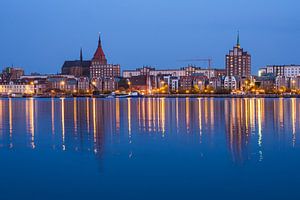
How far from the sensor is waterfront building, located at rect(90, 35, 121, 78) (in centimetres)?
12445

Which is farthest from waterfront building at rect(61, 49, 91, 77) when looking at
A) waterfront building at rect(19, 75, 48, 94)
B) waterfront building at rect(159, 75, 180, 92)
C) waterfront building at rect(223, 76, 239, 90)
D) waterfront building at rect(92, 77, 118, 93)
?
waterfront building at rect(223, 76, 239, 90)

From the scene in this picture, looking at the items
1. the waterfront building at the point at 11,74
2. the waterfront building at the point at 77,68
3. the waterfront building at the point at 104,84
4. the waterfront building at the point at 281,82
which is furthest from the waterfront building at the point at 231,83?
the waterfront building at the point at 11,74

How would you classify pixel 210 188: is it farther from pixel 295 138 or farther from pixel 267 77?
pixel 267 77

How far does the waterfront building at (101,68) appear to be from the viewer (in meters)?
124

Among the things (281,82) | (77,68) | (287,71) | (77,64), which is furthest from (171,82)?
(77,64)

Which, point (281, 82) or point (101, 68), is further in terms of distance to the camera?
point (101, 68)

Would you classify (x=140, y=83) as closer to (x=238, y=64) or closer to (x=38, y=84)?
(x=38, y=84)

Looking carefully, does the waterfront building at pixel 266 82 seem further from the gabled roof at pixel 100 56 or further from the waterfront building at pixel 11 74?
the waterfront building at pixel 11 74

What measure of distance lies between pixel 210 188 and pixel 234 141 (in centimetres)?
533

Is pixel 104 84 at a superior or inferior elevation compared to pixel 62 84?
inferior

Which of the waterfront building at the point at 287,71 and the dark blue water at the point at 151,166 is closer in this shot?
the dark blue water at the point at 151,166

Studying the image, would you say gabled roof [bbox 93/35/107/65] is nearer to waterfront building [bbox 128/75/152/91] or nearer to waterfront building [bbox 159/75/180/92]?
waterfront building [bbox 128/75/152/91]

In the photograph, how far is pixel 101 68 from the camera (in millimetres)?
125500

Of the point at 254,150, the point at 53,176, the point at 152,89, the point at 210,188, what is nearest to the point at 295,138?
the point at 254,150
